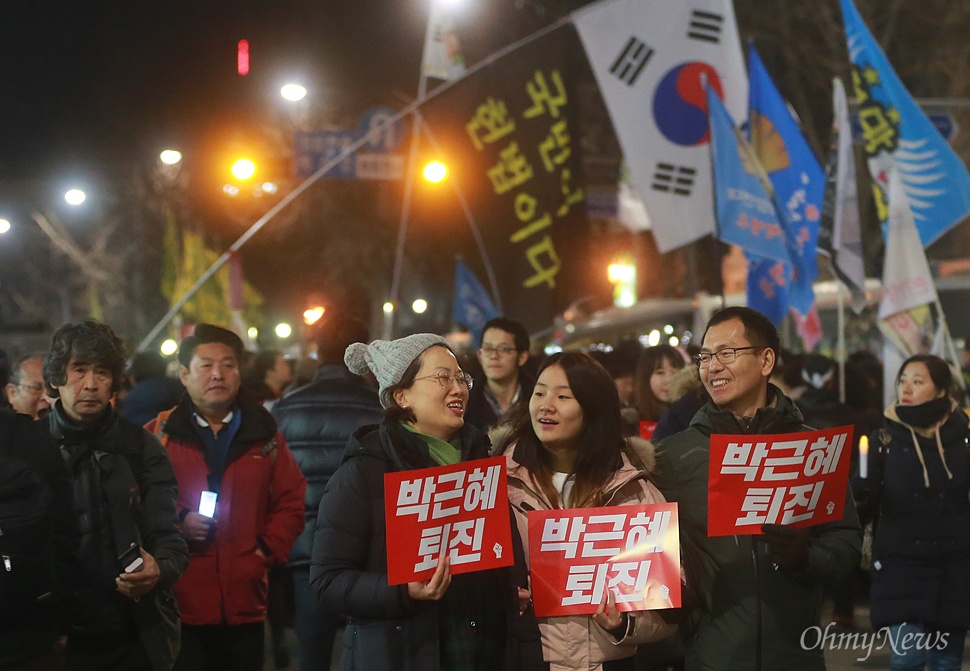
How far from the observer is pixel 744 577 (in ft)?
13.4

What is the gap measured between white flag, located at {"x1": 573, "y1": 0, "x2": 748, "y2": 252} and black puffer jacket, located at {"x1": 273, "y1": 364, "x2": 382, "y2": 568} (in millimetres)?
5940

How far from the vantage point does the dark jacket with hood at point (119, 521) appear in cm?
443

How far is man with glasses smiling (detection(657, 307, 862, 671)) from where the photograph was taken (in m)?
4.03

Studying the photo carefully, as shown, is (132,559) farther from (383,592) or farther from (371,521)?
(383,592)

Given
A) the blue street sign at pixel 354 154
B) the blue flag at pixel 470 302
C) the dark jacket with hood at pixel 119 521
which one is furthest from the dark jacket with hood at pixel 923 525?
the blue street sign at pixel 354 154

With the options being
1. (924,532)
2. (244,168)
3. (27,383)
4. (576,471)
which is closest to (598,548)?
(576,471)

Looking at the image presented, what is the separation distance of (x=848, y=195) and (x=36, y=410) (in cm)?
774

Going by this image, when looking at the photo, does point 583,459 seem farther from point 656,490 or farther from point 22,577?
point 22,577

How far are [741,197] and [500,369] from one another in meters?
4.41

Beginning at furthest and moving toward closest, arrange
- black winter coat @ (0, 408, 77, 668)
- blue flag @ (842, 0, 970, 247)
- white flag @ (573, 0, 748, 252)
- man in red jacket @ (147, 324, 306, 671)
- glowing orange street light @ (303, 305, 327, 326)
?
white flag @ (573, 0, 748, 252), blue flag @ (842, 0, 970, 247), glowing orange street light @ (303, 305, 327, 326), man in red jacket @ (147, 324, 306, 671), black winter coat @ (0, 408, 77, 668)

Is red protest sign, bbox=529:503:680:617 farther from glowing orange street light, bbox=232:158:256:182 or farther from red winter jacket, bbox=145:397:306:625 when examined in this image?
glowing orange street light, bbox=232:158:256:182

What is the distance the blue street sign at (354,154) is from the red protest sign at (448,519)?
12.8m

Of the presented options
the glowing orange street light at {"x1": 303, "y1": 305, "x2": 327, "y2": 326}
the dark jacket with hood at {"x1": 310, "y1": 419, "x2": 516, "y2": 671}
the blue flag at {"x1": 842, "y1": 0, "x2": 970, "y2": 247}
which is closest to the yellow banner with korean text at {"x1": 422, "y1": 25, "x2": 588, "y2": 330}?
the glowing orange street light at {"x1": 303, "y1": 305, "x2": 327, "y2": 326}

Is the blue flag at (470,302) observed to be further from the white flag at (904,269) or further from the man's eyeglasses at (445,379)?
the man's eyeglasses at (445,379)
